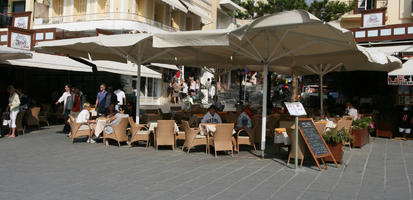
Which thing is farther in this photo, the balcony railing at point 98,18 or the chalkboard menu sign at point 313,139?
the balcony railing at point 98,18

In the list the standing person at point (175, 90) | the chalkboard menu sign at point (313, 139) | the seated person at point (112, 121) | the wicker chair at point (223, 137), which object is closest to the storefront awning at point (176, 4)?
the standing person at point (175, 90)

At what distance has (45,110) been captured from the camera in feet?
46.2

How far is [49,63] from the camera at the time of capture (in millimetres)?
12430

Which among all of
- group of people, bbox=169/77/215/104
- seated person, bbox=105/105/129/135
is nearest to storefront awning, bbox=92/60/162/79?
seated person, bbox=105/105/129/135

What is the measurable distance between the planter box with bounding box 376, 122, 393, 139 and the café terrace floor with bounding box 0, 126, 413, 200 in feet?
10.6

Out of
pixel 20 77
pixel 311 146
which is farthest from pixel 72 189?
pixel 20 77

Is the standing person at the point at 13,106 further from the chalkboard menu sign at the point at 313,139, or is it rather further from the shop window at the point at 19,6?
the shop window at the point at 19,6

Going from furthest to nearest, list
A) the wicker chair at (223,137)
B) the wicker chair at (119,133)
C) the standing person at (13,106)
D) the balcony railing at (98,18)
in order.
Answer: the balcony railing at (98,18) → the standing person at (13,106) → the wicker chair at (119,133) → the wicker chair at (223,137)

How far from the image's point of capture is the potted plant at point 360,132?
30.9 feet

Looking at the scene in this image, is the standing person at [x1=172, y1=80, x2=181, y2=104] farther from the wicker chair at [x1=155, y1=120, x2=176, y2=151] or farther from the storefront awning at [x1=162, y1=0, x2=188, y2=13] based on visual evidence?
the wicker chair at [x1=155, y1=120, x2=176, y2=151]

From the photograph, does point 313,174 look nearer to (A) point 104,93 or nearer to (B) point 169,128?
(B) point 169,128

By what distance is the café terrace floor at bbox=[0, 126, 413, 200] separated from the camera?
16.0 feet

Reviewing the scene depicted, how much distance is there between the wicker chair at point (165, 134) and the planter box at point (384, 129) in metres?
7.76

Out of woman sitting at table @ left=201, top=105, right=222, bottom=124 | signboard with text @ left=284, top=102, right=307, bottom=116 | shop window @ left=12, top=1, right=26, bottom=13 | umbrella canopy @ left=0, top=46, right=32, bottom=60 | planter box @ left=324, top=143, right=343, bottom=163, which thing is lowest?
planter box @ left=324, top=143, right=343, bottom=163
